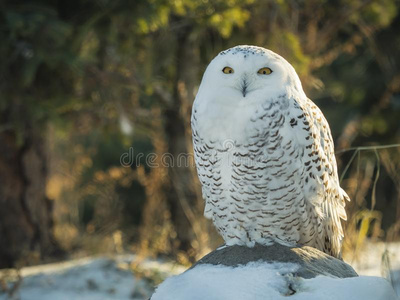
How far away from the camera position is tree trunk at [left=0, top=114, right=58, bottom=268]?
536 centimetres

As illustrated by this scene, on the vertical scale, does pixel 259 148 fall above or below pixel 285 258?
above

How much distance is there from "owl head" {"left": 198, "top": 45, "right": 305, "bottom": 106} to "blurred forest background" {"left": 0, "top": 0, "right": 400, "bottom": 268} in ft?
5.05

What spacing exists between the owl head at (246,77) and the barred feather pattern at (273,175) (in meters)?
0.06

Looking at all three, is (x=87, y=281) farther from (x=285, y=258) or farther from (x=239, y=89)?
(x=239, y=89)

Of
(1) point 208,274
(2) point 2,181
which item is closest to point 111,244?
(2) point 2,181

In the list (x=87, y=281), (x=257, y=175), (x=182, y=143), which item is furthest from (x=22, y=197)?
(x=257, y=175)

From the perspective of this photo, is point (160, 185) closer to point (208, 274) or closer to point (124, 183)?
point (124, 183)

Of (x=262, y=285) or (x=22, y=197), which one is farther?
(x=22, y=197)

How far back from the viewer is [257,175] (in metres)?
2.76

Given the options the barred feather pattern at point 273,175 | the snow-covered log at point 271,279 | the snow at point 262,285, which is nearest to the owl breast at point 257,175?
the barred feather pattern at point 273,175

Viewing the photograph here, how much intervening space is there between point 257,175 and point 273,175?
0.08 m

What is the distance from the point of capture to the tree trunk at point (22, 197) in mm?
5355

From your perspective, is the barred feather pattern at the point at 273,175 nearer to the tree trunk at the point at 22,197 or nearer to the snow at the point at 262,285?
the snow at the point at 262,285

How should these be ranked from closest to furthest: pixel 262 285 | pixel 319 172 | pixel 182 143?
pixel 262 285
pixel 319 172
pixel 182 143
